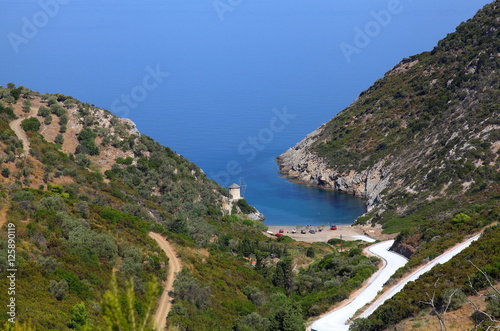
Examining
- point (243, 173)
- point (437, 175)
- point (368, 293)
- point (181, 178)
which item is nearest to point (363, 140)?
point (243, 173)

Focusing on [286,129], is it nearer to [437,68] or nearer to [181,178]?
[437,68]

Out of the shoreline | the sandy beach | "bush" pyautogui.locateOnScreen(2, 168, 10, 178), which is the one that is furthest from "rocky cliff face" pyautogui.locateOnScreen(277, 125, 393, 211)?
"bush" pyautogui.locateOnScreen(2, 168, 10, 178)

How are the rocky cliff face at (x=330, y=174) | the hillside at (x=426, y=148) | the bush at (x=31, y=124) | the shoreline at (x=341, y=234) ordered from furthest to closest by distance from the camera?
the rocky cliff face at (x=330, y=174), the shoreline at (x=341, y=234), the hillside at (x=426, y=148), the bush at (x=31, y=124)

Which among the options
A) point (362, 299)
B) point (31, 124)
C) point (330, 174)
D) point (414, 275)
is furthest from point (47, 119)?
point (330, 174)

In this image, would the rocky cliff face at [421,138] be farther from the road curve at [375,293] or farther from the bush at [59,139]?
the bush at [59,139]

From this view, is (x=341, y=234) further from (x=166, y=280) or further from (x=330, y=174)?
(x=166, y=280)

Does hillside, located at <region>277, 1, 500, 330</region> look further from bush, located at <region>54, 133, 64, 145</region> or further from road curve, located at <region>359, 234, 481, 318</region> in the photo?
bush, located at <region>54, 133, 64, 145</region>

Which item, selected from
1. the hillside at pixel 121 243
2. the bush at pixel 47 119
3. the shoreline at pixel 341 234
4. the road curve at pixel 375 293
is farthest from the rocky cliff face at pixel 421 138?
the bush at pixel 47 119
